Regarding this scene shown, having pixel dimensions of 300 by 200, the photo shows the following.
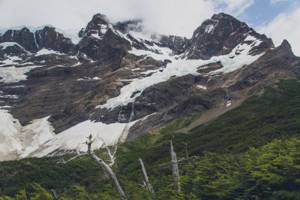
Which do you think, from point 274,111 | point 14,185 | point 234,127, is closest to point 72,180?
point 14,185

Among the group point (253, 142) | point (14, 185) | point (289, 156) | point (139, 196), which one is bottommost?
point (14, 185)

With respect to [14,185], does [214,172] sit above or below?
above

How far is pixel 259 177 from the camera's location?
100.0 ft

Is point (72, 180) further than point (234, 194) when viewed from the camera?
Yes

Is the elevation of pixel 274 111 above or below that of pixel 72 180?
above

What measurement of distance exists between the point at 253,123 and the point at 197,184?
162449 millimetres

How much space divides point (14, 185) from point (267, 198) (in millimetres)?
162243

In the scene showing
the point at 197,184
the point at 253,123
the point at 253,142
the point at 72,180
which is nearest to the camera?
the point at 197,184

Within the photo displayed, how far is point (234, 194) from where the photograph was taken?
30844mm

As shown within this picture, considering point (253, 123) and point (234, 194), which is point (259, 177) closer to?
point (234, 194)

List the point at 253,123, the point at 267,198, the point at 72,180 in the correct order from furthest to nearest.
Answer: the point at 253,123, the point at 72,180, the point at 267,198

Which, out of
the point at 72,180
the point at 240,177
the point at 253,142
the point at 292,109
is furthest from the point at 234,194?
the point at 292,109

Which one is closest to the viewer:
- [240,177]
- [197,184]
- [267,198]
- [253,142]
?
[267,198]

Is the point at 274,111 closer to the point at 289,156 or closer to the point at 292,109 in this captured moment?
the point at 292,109
